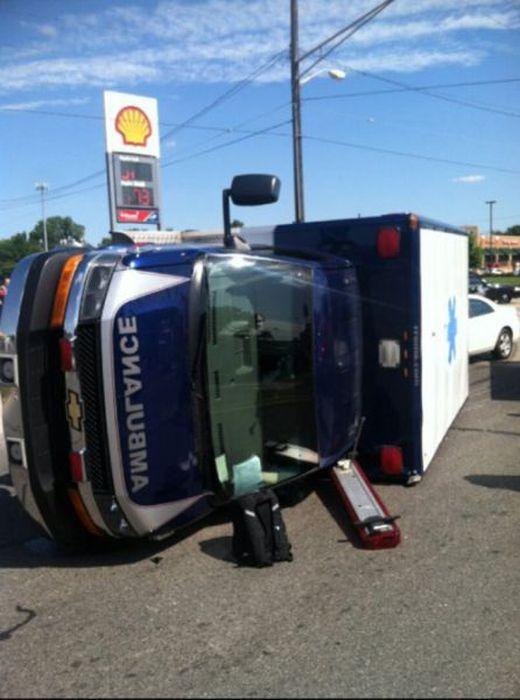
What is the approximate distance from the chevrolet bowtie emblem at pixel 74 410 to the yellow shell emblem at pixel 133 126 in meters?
16.1

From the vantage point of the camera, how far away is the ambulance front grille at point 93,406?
12.2ft

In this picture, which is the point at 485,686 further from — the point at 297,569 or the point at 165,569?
the point at 165,569

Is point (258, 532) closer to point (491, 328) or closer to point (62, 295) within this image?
point (62, 295)

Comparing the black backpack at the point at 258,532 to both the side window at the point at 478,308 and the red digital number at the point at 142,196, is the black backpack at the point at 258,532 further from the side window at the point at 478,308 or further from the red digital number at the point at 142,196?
the red digital number at the point at 142,196

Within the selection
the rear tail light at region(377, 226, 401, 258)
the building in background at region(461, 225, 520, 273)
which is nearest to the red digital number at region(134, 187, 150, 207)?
the rear tail light at region(377, 226, 401, 258)

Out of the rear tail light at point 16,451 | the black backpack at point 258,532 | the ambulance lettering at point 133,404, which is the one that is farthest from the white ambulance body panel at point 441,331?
the rear tail light at point 16,451

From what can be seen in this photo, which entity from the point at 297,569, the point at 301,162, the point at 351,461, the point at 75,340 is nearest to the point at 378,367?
the point at 351,461

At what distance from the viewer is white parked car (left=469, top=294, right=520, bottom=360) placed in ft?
42.1

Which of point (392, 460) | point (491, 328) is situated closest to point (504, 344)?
point (491, 328)

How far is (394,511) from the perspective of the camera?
16.9 ft

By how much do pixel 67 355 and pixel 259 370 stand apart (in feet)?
4.31

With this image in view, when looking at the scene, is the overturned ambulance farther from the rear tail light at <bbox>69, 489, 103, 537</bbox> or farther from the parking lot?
the parking lot

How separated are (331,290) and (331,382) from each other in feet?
2.18

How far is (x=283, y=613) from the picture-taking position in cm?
355
